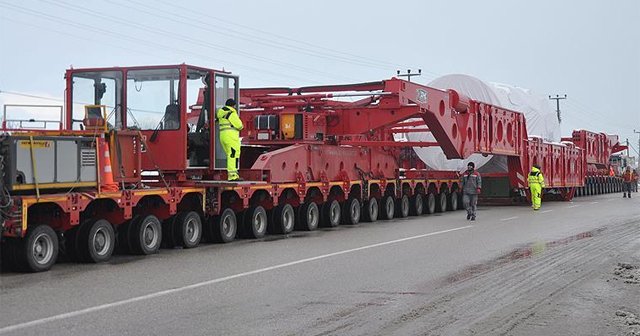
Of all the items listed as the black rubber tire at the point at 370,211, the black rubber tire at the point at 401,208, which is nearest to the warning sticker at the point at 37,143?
the black rubber tire at the point at 370,211

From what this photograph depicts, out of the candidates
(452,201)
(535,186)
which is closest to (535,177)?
(535,186)

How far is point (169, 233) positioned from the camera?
13.6 meters

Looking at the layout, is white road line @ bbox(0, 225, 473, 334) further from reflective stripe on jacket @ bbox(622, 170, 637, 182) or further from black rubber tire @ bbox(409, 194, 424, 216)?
reflective stripe on jacket @ bbox(622, 170, 637, 182)

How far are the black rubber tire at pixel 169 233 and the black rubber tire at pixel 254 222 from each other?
7.14 ft

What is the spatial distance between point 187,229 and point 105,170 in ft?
7.24

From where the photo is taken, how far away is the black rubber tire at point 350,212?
19859 millimetres

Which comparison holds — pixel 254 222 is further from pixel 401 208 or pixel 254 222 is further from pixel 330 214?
pixel 401 208

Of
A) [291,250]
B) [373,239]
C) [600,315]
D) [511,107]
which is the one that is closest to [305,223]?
[373,239]

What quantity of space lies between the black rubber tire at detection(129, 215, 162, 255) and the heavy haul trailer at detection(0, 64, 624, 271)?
2 centimetres

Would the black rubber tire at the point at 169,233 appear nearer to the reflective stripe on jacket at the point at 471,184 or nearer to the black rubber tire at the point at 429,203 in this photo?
the reflective stripe on jacket at the point at 471,184

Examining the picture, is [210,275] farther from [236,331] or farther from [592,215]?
[592,215]

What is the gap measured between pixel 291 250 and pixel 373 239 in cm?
244

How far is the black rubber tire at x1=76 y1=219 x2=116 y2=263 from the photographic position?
11367mm

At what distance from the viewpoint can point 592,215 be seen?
22188mm
